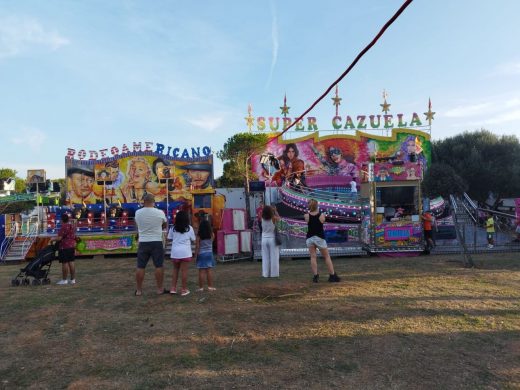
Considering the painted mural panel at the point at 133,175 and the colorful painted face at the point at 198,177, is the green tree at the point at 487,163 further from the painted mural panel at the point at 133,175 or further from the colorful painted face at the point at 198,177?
the painted mural panel at the point at 133,175

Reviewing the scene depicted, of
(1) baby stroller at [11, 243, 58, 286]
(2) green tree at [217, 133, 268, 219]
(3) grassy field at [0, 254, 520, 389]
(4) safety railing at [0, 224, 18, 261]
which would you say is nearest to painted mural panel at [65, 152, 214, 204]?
(2) green tree at [217, 133, 268, 219]

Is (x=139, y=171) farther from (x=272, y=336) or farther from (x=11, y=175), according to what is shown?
(x=272, y=336)

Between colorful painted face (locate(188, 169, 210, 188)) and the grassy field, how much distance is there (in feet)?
67.6

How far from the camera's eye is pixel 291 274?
8.82 m

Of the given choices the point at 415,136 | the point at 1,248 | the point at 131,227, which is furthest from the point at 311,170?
the point at 1,248

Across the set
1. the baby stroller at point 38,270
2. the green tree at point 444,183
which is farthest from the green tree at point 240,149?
the baby stroller at point 38,270

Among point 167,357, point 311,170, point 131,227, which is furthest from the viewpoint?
point 311,170

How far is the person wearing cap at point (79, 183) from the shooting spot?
28047 mm

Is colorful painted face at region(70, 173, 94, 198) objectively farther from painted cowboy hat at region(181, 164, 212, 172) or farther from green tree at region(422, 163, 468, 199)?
green tree at region(422, 163, 468, 199)

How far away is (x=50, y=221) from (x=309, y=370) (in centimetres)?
1528

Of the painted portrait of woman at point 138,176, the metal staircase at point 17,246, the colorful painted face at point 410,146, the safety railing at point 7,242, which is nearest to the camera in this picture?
the metal staircase at point 17,246

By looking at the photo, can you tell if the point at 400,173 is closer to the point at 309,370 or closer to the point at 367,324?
the point at 367,324

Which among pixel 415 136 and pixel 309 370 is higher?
pixel 415 136

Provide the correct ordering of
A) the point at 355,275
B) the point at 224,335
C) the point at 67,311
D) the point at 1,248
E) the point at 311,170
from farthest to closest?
1. the point at 311,170
2. the point at 1,248
3. the point at 355,275
4. the point at 67,311
5. the point at 224,335
